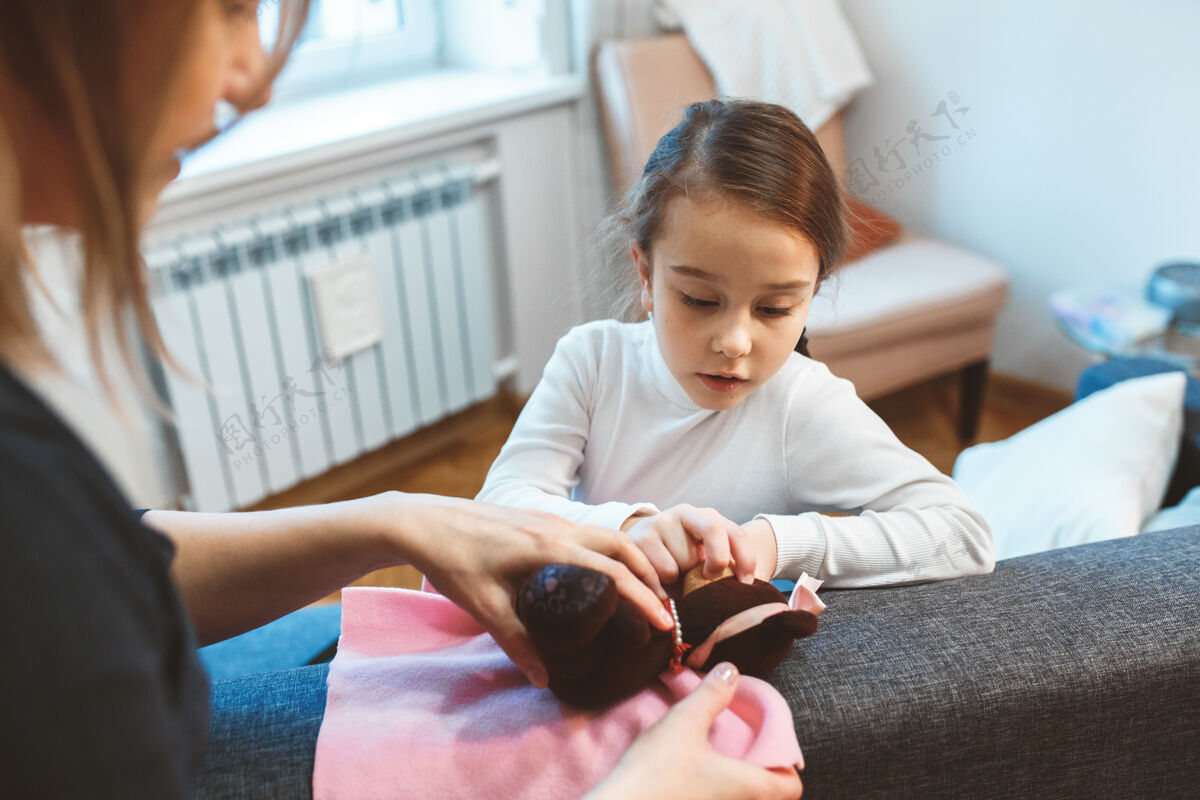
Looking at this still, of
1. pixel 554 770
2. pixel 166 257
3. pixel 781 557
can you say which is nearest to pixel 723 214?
pixel 781 557

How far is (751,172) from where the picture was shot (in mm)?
884

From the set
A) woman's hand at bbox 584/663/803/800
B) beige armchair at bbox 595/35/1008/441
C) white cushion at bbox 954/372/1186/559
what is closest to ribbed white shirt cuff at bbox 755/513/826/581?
woman's hand at bbox 584/663/803/800

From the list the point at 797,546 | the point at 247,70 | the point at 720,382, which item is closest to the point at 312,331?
the point at 720,382

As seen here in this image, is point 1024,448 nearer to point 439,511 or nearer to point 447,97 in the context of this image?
point 439,511

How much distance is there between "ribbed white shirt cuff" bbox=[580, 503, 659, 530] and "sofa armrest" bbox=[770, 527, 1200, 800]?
0.61ft

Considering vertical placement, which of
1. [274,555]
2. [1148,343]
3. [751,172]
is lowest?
[1148,343]

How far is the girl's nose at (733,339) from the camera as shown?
34.7 inches

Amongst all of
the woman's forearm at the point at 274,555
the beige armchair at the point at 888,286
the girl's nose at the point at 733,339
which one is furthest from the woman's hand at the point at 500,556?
the beige armchair at the point at 888,286

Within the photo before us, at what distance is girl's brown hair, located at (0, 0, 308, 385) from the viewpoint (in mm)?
408

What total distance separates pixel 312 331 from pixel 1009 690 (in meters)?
1.62

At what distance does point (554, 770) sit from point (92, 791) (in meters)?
0.33

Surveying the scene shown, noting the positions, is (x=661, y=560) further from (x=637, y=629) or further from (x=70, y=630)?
(x=70, y=630)

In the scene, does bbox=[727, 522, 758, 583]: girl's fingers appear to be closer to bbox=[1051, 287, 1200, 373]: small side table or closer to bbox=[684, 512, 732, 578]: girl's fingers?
bbox=[684, 512, 732, 578]: girl's fingers

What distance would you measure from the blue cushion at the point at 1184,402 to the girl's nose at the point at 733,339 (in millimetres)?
871
